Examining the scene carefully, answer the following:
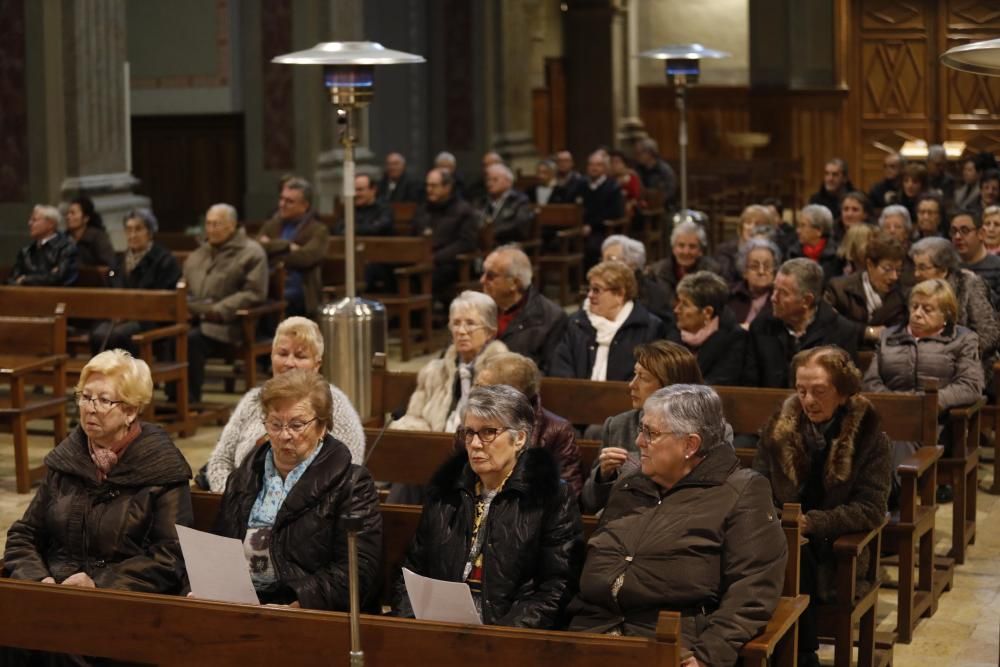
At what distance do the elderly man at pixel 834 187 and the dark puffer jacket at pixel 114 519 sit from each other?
887 centimetres

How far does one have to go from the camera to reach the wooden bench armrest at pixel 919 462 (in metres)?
5.51

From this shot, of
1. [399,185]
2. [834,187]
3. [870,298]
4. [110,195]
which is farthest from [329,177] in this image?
[870,298]

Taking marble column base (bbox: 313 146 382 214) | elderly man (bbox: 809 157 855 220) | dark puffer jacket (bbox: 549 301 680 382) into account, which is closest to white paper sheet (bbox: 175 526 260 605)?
dark puffer jacket (bbox: 549 301 680 382)

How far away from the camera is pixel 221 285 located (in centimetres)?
944

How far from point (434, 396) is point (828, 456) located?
162 cm

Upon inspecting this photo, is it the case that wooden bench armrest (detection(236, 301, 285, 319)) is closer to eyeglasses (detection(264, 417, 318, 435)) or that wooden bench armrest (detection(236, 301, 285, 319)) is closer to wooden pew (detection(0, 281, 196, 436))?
wooden pew (detection(0, 281, 196, 436))

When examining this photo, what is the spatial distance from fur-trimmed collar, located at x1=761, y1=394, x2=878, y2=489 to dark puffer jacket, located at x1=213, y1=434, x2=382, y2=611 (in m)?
1.34

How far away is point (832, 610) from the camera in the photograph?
4988mm

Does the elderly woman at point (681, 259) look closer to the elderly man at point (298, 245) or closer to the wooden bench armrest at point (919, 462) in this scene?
the wooden bench armrest at point (919, 462)

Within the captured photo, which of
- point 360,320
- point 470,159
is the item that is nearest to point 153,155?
point 470,159

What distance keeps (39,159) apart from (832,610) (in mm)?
7699

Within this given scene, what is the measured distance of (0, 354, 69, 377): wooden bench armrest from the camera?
7.43 m

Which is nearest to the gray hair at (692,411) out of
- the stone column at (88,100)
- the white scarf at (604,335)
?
the white scarf at (604,335)

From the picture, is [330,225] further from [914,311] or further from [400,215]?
[914,311]
